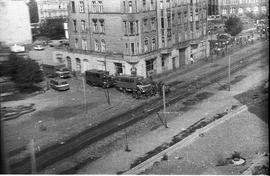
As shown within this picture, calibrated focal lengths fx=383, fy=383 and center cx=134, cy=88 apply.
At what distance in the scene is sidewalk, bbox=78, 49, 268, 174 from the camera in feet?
14.9

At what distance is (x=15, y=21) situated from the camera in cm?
264

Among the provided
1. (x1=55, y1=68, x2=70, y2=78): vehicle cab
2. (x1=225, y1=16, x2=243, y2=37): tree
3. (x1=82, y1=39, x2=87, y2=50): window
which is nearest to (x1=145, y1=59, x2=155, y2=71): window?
(x1=82, y1=39, x2=87, y2=50): window

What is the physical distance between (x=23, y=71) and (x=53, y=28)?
1103 millimetres

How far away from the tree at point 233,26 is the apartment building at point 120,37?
1916mm

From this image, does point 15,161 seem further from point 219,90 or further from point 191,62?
point 191,62

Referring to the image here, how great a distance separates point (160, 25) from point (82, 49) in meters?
1.99

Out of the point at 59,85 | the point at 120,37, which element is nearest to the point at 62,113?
the point at 59,85

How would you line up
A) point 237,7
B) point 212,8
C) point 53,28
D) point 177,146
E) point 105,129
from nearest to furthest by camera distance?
point 177,146
point 105,129
point 53,28
point 237,7
point 212,8

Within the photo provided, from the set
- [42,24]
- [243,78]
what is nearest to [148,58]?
[243,78]

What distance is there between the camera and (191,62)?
1058 centimetres

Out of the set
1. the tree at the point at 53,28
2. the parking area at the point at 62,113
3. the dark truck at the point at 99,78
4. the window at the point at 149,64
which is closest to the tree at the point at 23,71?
the parking area at the point at 62,113

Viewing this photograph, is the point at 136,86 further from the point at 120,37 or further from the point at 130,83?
the point at 120,37

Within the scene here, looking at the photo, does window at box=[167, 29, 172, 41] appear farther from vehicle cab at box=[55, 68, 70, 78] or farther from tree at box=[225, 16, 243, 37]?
vehicle cab at box=[55, 68, 70, 78]

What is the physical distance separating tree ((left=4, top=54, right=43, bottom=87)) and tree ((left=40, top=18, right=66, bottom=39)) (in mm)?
694
